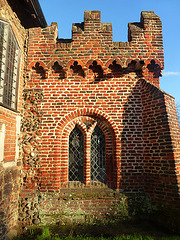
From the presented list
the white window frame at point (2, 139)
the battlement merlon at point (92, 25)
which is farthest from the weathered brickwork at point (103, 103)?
the white window frame at point (2, 139)

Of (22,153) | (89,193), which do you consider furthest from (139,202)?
(22,153)

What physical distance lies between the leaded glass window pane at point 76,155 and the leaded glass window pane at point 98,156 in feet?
1.18

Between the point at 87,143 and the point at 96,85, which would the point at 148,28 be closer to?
the point at 96,85

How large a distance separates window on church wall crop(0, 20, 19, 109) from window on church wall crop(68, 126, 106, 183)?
84.4 inches

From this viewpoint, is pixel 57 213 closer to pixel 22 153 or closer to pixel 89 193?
pixel 89 193

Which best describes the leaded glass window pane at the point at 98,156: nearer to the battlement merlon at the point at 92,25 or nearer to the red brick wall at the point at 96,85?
the red brick wall at the point at 96,85

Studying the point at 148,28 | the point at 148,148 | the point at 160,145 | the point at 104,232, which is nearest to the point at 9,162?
the point at 104,232

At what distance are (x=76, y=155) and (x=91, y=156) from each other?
19.2 inches

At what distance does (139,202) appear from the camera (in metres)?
4.35

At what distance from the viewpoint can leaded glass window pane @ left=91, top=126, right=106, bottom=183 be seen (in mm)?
4725

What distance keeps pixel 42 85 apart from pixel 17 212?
3854 mm

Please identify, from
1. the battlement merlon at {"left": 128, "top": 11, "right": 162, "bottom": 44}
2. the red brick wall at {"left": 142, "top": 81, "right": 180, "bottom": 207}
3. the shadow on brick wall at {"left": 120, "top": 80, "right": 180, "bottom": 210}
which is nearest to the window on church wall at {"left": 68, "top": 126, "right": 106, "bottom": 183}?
the shadow on brick wall at {"left": 120, "top": 80, "right": 180, "bottom": 210}

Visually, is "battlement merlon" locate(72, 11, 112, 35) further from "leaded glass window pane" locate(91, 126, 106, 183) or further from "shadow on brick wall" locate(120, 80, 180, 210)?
"leaded glass window pane" locate(91, 126, 106, 183)

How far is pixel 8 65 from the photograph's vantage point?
4047 millimetres
